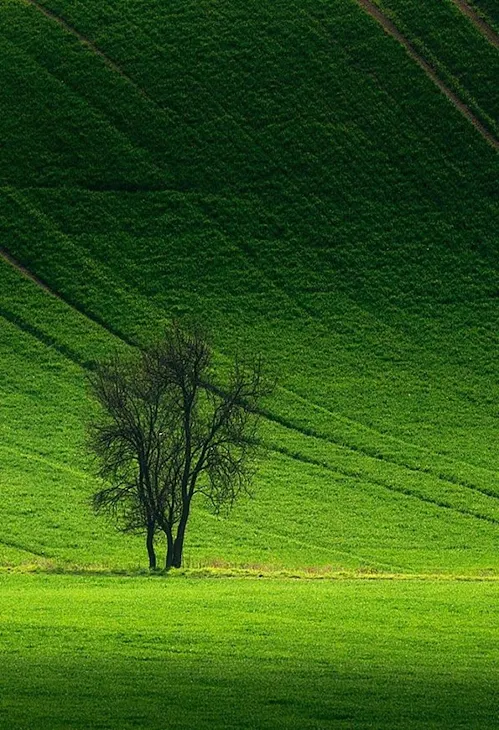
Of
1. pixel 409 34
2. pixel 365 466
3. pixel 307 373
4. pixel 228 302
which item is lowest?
pixel 365 466

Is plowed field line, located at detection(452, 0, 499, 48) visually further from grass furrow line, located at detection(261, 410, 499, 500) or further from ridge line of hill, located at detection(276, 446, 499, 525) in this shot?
ridge line of hill, located at detection(276, 446, 499, 525)

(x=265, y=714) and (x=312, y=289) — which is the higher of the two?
(x=312, y=289)

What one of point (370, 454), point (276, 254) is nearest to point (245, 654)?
point (370, 454)

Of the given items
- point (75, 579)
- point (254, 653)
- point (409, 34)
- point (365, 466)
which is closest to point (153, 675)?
point (254, 653)

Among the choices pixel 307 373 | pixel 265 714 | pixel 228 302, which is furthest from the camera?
pixel 228 302

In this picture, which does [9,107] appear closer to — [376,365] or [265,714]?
[376,365]

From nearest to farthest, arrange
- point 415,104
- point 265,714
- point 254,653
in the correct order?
point 265,714
point 254,653
point 415,104

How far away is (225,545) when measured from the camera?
51625 mm

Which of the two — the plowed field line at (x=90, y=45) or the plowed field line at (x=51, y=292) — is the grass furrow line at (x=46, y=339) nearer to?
the plowed field line at (x=51, y=292)

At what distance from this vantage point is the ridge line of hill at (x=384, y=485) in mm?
55562

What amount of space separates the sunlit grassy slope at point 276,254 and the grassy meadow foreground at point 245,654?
470 inches

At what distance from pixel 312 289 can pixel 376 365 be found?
8529mm

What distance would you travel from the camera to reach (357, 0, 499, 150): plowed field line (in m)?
88.0

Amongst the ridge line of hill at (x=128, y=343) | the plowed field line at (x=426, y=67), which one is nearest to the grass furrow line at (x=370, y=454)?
the ridge line of hill at (x=128, y=343)
